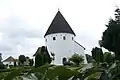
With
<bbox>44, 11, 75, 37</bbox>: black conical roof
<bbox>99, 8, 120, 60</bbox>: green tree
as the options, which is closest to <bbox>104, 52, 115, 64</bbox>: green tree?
<bbox>99, 8, 120, 60</bbox>: green tree

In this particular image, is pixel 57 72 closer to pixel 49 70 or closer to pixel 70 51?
pixel 49 70

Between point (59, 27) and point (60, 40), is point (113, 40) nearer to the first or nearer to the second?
point (59, 27)

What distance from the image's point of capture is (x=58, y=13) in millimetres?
67062

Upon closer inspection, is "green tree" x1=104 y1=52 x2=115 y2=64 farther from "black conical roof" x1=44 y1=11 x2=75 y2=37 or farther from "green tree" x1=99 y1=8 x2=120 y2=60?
"black conical roof" x1=44 y1=11 x2=75 y2=37

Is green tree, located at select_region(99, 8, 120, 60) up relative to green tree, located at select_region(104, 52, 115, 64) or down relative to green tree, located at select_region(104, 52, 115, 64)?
up

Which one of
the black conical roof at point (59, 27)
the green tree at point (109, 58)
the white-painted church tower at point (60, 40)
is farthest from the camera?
the white-painted church tower at point (60, 40)

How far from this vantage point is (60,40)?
65688 mm

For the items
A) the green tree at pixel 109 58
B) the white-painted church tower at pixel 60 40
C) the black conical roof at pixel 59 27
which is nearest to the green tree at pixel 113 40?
the green tree at pixel 109 58

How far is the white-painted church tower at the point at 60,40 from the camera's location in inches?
2547

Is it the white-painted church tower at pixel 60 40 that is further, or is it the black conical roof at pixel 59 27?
the white-painted church tower at pixel 60 40

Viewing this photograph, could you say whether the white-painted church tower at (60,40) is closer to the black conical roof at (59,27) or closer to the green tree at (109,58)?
the black conical roof at (59,27)

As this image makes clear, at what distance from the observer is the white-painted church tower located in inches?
2547

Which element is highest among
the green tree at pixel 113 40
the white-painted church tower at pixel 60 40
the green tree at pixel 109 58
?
the white-painted church tower at pixel 60 40

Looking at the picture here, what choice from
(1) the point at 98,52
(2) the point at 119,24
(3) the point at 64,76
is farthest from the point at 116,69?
(2) the point at 119,24
